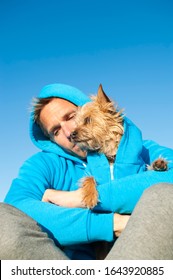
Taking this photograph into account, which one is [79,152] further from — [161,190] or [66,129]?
[161,190]

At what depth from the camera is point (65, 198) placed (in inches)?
154

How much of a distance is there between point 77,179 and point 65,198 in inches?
40.9

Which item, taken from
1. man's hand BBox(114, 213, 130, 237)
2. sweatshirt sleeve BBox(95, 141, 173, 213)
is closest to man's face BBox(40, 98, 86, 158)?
sweatshirt sleeve BBox(95, 141, 173, 213)

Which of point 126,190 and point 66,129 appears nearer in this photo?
point 126,190

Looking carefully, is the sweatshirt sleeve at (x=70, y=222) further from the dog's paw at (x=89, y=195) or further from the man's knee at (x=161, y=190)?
the man's knee at (x=161, y=190)

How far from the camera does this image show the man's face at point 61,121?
5.36m

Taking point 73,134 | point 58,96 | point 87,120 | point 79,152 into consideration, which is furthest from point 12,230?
point 87,120

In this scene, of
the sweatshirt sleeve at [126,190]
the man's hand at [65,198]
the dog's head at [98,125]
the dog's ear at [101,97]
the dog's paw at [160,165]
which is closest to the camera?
the sweatshirt sleeve at [126,190]

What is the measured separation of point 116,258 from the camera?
2264mm

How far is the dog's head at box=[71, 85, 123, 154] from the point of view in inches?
213

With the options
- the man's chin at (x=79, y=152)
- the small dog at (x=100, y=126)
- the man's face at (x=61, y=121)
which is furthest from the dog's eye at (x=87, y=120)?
the man's chin at (x=79, y=152)

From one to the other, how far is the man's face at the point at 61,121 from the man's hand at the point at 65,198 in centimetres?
133

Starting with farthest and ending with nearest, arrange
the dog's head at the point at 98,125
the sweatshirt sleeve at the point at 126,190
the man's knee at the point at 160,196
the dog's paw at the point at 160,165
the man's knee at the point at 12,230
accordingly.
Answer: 1. the dog's head at the point at 98,125
2. the dog's paw at the point at 160,165
3. the sweatshirt sleeve at the point at 126,190
4. the man's knee at the point at 160,196
5. the man's knee at the point at 12,230
